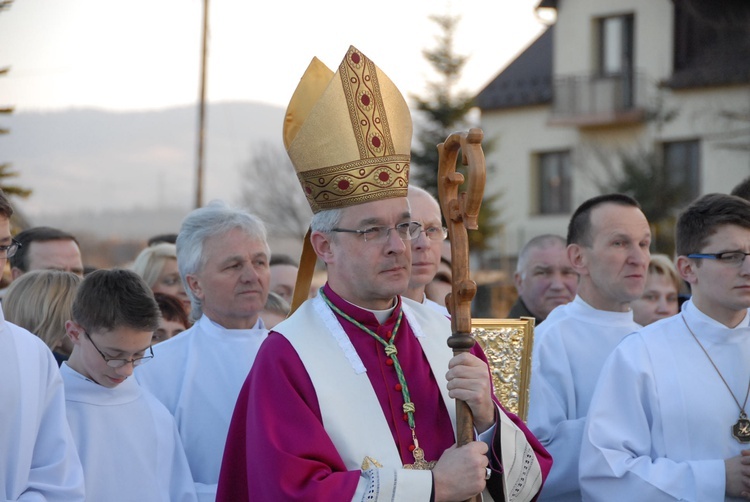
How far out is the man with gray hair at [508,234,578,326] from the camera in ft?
23.8

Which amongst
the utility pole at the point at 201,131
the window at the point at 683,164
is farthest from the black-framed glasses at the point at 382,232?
the window at the point at 683,164

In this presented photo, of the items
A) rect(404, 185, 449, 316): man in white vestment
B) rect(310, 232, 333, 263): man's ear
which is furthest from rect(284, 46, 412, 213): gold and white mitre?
rect(404, 185, 449, 316): man in white vestment

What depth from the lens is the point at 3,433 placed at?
4.04 meters

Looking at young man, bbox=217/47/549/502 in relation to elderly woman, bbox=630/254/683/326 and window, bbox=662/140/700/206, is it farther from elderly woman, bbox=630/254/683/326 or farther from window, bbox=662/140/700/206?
window, bbox=662/140/700/206

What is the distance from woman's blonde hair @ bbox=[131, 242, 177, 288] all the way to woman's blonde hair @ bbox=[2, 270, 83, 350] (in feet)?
5.31

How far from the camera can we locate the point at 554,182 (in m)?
31.1

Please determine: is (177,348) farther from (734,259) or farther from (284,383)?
(734,259)

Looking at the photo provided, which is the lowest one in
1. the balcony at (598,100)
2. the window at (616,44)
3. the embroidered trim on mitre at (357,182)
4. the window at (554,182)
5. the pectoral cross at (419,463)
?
the pectoral cross at (419,463)

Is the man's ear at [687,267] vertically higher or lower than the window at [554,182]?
lower

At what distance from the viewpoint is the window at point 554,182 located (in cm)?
3084

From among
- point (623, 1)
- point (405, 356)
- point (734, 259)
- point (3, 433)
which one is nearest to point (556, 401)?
point (734, 259)

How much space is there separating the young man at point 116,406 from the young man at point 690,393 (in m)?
1.85

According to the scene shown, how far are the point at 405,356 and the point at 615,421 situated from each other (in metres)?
1.25

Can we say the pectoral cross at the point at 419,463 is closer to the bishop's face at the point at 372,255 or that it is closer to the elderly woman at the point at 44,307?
the bishop's face at the point at 372,255
